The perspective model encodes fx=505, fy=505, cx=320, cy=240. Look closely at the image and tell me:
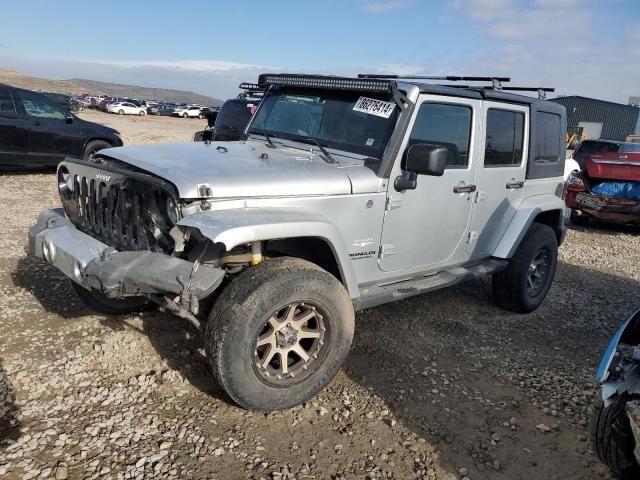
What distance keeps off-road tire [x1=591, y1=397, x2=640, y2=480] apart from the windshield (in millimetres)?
1984

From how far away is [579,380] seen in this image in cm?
372

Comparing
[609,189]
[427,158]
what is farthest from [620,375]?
[609,189]

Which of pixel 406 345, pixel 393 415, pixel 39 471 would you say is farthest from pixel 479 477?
pixel 39 471

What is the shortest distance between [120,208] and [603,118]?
49476 millimetres

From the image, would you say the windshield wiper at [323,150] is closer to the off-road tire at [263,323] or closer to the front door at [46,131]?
the off-road tire at [263,323]

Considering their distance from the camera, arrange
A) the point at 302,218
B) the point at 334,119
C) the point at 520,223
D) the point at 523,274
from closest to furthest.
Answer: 1. the point at 302,218
2. the point at 334,119
3. the point at 520,223
4. the point at 523,274

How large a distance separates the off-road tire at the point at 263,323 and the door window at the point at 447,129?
128cm

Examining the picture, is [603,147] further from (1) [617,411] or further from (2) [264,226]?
(2) [264,226]

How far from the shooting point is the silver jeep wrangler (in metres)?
2.73

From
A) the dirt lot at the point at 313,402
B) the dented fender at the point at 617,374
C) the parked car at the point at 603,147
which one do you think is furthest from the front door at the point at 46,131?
the parked car at the point at 603,147

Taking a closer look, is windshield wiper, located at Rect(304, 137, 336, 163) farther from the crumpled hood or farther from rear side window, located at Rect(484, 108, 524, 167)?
rear side window, located at Rect(484, 108, 524, 167)

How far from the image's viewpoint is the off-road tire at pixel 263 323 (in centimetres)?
270

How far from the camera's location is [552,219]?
5180 mm

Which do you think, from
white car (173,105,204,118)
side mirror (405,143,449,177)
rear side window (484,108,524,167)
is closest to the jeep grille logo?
side mirror (405,143,449,177)
